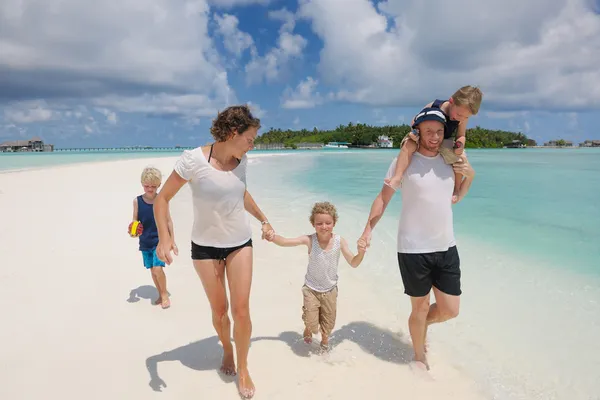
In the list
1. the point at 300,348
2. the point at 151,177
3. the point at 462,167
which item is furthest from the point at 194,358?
the point at 462,167

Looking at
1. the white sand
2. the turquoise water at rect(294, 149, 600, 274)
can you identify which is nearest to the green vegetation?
the turquoise water at rect(294, 149, 600, 274)

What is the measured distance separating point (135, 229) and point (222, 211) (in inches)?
93.4

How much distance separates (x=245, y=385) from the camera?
11.2ft

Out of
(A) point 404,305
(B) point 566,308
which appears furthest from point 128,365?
(B) point 566,308

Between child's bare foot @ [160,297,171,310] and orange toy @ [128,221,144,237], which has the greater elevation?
orange toy @ [128,221,144,237]

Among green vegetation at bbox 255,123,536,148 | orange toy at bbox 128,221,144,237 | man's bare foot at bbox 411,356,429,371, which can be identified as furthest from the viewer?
green vegetation at bbox 255,123,536,148

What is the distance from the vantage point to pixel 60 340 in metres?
4.16

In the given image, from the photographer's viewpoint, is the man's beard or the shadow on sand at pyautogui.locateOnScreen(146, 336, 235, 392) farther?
the shadow on sand at pyautogui.locateOnScreen(146, 336, 235, 392)

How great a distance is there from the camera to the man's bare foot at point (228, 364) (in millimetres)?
3734

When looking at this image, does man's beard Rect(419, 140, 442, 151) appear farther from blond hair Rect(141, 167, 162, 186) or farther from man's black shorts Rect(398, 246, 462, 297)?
blond hair Rect(141, 167, 162, 186)

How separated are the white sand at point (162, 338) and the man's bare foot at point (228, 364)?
0.34ft

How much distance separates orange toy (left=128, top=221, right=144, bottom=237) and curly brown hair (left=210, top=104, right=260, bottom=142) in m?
2.47

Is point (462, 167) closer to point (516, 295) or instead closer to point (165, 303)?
point (516, 295)

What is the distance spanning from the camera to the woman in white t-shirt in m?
3.22
